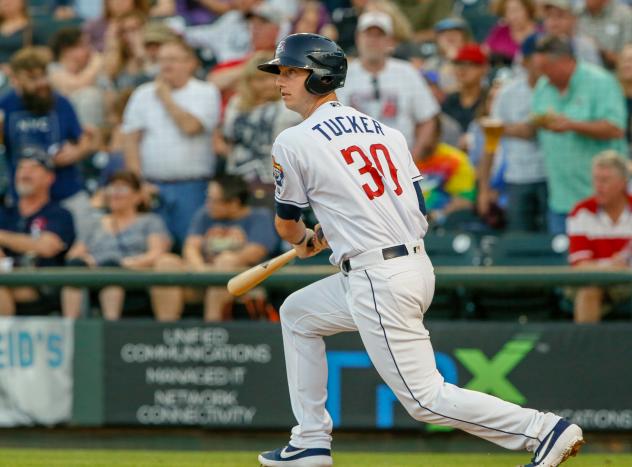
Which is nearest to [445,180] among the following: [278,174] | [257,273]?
[257,273]

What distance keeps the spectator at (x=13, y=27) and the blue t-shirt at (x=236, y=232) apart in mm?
3868

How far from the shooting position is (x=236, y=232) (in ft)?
25.2

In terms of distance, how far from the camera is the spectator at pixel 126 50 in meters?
9.76

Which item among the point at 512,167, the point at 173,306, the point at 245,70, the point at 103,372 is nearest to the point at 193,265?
the point at 173,306

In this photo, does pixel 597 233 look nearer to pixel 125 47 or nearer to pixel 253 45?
pixel 253 45

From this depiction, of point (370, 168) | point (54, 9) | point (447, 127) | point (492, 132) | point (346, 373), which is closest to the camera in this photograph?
point (370, 168)

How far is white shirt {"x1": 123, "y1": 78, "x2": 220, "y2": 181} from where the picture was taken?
8.41m

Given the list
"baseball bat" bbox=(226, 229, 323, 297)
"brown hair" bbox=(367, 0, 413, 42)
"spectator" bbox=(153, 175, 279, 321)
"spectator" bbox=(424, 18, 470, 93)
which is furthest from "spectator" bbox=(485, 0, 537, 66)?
"baseball bat" bbox=(226, 229, 323, 297)

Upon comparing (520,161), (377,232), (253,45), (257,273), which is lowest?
(257,273)

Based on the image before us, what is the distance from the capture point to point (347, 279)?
4680mm

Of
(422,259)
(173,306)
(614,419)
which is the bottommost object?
(614,419)

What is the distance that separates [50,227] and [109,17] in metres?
3.09

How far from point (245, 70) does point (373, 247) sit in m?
3.97

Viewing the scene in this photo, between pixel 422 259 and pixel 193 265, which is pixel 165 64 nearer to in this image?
pixel 193 265
